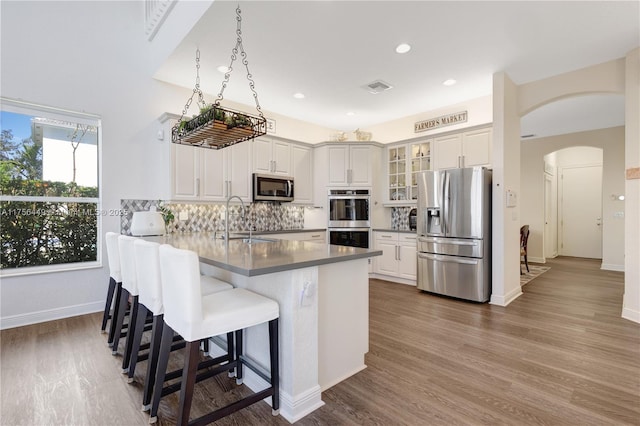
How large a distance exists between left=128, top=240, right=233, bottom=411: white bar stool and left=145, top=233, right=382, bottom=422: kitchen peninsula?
11.8 inches

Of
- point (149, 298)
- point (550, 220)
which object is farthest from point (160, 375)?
point (550, 220)

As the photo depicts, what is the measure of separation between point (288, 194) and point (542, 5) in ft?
12.5

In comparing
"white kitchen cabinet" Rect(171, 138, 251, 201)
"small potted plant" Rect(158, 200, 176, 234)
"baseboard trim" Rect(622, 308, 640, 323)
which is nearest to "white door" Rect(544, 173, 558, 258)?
"baseboard trim" Rect(622, 308, 640, 323)

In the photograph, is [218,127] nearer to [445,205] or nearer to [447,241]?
[445,205]

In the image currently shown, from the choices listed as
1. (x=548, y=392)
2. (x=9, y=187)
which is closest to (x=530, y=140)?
(x=548, y=392)

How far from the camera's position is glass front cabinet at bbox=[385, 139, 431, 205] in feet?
17.1

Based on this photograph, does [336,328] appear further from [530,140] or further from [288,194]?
[530,140]

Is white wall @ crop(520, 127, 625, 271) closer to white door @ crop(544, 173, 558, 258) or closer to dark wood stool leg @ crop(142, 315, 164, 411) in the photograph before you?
white door @ crop(544, 173, 558, 258)

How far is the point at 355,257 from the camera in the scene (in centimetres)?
203

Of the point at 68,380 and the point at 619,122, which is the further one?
the point at 619,122

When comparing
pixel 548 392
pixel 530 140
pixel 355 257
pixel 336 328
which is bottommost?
pixel 548 392

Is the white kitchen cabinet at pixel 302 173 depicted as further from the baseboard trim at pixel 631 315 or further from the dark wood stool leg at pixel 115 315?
the baseboard trim at pixel 631 315

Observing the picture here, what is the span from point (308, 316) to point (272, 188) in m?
3.31

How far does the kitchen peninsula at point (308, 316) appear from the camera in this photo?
1777mm
